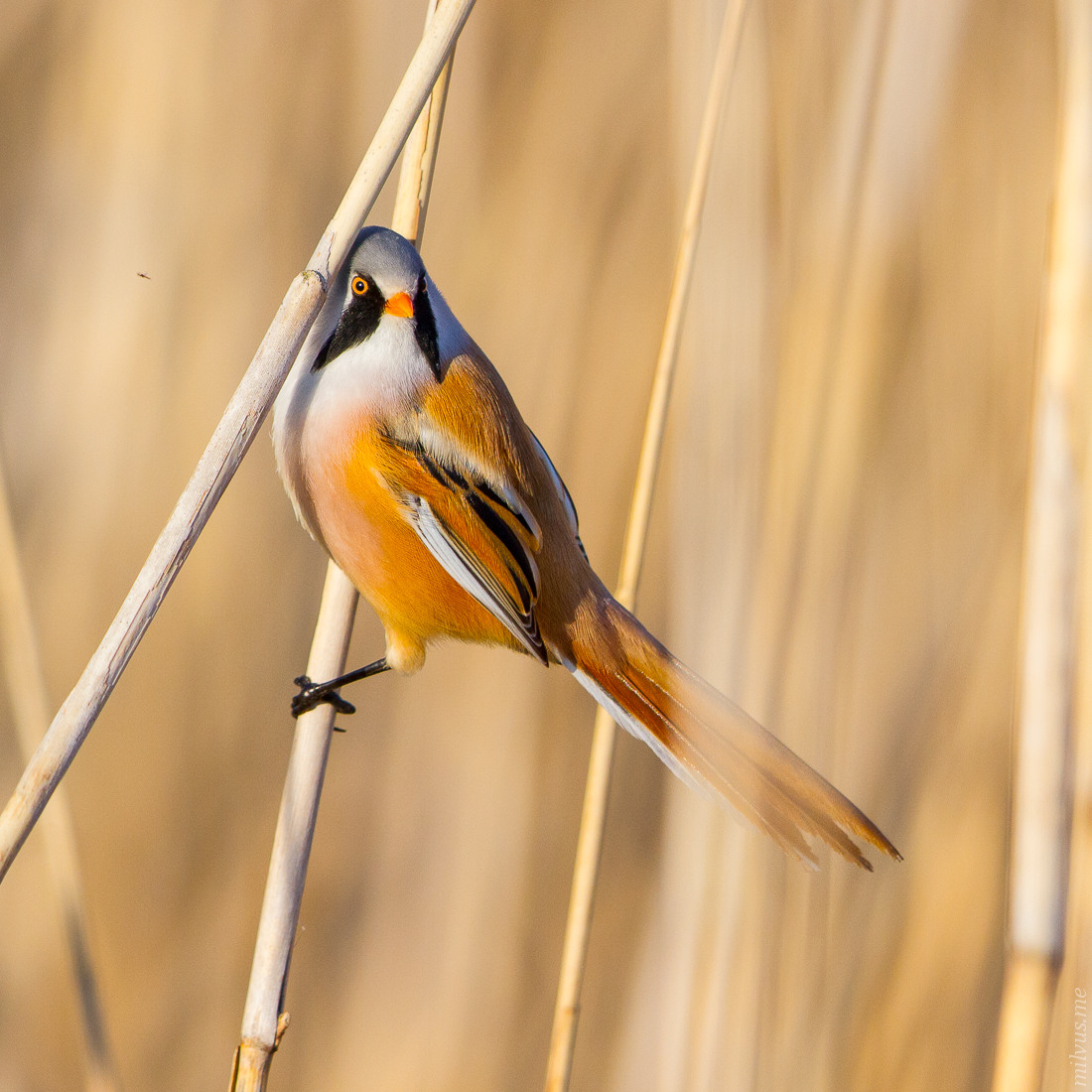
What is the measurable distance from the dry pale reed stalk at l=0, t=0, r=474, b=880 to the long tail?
1.91 feet

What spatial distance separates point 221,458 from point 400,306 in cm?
37

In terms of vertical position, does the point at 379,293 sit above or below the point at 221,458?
above

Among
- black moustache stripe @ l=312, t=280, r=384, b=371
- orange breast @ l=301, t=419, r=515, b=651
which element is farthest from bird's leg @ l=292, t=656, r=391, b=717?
black moustache stripe @ l=312, t=280, r=384, b=371

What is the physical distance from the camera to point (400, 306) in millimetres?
1128

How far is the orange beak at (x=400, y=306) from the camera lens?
112 centimetres

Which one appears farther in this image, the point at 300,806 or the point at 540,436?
the point at 540,436

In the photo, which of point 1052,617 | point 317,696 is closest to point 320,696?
point 317,696

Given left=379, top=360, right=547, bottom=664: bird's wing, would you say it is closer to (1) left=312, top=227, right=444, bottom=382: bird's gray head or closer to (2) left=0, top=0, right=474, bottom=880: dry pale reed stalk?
(1) left=312, top=227, right=444, bottom=382: bird's gray head

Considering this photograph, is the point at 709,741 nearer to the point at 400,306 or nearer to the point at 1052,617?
the point at 1052,617

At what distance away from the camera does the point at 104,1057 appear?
1191 mm

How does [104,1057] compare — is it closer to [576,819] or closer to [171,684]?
[171,684]

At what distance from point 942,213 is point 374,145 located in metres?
1.31

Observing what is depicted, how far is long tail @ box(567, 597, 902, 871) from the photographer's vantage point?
3.52ft

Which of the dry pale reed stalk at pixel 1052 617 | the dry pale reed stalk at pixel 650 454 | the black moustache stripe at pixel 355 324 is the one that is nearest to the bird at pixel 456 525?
the black moustache stripe at pixel 355 324
